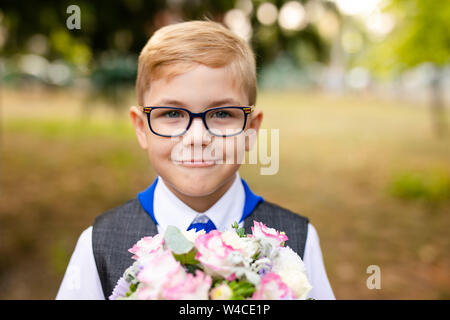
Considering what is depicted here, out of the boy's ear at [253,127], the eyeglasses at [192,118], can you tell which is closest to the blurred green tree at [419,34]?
the boy's ear at [253,127]

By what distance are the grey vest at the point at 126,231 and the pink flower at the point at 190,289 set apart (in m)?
0.64

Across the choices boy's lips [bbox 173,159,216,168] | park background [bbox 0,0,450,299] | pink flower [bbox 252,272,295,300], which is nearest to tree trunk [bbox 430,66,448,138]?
park background [bbox 0,0,450,299]

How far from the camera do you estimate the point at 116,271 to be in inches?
56.9

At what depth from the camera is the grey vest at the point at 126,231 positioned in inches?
57.4

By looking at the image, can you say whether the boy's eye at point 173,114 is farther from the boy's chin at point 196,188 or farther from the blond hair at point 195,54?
the boy's chin at point 196,188

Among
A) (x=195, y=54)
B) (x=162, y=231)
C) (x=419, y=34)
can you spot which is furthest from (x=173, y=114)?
(x=419, y=34)

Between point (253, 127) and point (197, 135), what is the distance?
14.9 inches

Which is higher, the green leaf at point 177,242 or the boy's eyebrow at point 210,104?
the boy's eyebrow at point 210,104

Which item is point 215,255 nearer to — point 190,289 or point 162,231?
point 190,289

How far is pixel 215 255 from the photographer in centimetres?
90

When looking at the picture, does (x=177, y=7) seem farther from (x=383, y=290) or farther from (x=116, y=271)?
(x=383, y=290)

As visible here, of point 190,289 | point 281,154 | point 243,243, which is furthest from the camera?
point 281,154

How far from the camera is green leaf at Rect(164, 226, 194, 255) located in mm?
927

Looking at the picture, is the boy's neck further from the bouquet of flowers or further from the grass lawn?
the grass lawn
